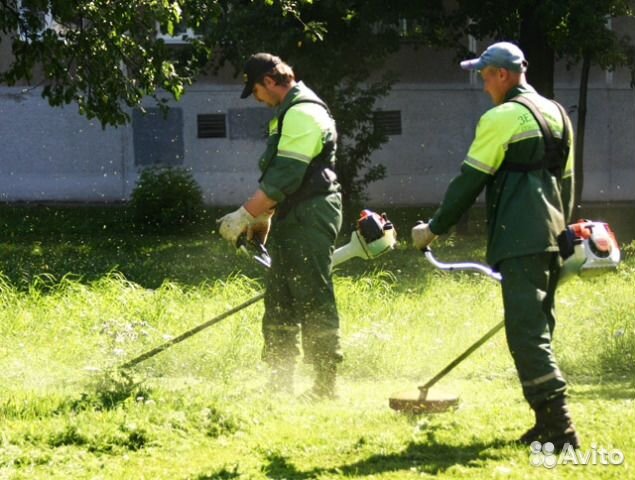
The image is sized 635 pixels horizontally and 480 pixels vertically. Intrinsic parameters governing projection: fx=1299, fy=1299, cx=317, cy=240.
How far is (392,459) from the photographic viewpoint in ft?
19.5

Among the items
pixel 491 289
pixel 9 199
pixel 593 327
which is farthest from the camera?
pixel 9 199

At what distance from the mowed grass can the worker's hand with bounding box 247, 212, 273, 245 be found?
0.88m

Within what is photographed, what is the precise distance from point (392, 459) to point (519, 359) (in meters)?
0.74

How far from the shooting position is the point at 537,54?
18172 millimetres

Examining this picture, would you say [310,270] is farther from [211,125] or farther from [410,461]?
[211,125]

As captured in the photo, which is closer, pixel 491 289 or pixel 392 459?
pixel 392 459

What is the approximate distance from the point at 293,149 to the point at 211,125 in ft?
49.9

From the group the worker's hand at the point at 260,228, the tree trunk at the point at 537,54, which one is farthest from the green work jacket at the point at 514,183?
the tree trunk at the point at 537,54

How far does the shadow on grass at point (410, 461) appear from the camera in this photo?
5.73 m

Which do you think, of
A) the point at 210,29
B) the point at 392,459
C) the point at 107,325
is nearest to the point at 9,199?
the point at 210,29

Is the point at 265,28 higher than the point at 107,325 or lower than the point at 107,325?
higher

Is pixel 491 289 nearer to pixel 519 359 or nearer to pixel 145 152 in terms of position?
pixel 519 359

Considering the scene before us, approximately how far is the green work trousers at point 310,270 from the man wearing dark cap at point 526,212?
1400mm

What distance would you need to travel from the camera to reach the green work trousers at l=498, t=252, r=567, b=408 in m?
5.88
